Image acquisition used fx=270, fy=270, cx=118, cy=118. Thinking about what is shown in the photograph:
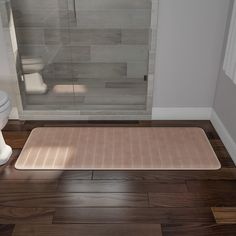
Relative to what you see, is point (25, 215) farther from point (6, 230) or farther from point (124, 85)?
point (124, 85)

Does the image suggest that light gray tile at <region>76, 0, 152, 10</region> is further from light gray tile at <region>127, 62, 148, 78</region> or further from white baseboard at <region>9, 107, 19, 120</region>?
white baseboard at <region>9, 107, 19, 120</region>

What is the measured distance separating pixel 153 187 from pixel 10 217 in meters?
0.87

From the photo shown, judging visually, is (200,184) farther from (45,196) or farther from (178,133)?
(45,196)

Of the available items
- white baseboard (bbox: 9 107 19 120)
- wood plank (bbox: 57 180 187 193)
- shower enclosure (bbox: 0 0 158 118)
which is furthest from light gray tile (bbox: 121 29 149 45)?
wood plank (bbox: 57 180 187 193)

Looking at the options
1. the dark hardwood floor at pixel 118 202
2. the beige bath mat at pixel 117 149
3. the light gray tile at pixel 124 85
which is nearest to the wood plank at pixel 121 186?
the dark hardwood floor at pixel 118 202

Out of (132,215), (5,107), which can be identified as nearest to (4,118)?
(5,107)

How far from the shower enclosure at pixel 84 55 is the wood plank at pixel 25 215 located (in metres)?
1.17

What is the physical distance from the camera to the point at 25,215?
5.03ft

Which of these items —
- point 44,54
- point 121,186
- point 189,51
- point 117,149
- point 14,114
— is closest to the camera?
point 121,186

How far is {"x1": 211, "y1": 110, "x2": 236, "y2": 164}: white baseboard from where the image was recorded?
202 cm

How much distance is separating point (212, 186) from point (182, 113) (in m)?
0.94

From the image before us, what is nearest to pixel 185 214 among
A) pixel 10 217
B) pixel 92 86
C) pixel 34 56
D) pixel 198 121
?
pixel 10 217

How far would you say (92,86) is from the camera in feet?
9.43

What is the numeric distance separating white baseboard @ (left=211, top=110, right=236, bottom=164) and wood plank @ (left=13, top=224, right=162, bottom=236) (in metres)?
0.91
